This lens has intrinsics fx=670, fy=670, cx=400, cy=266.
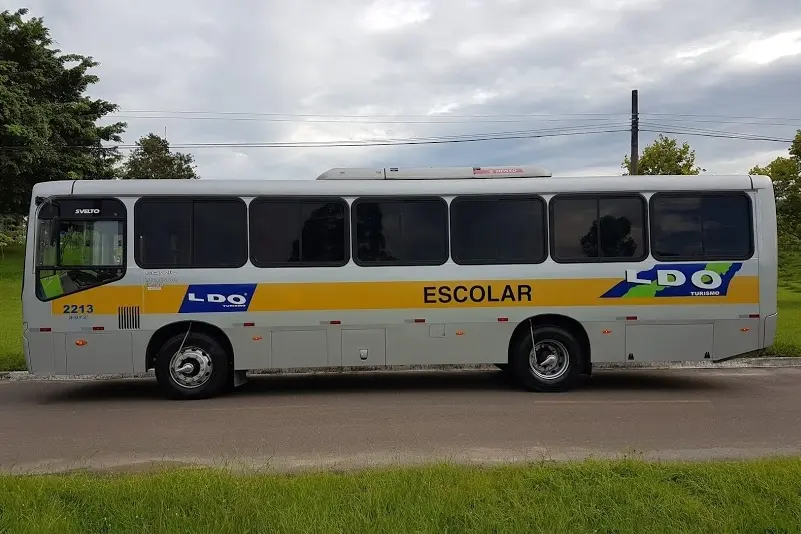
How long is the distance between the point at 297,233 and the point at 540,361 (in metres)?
3.72

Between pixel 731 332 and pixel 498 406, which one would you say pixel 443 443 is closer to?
pixel 498 406

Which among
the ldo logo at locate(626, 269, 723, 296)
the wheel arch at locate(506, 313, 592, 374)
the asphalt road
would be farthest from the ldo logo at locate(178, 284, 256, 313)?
the ldo logo at locate(626, 269, 723, 296)

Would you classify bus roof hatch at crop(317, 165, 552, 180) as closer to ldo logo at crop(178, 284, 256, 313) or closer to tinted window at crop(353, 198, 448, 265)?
tinted window at crop(353, 198, 448, 265)

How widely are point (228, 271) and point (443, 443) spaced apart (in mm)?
3904

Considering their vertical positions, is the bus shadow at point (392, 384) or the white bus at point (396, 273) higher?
the white bus at point (396, 273)

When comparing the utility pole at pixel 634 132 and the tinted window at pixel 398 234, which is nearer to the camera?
the tinted window at pixel 398 234

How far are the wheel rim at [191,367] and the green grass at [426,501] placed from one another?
3.95 metres

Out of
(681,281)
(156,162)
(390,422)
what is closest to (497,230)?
(681,281)

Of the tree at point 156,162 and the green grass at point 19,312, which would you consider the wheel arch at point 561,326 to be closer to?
the green grass at point 19,312

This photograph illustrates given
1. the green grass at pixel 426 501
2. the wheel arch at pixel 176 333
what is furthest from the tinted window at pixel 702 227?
the wheel arch at pixel 176 333

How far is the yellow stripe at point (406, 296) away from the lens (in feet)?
28.2

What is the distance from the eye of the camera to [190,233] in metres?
8.73

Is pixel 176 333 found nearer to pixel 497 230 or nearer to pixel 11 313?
pixel 497 230

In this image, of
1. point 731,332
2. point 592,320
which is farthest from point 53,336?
point 731,332
